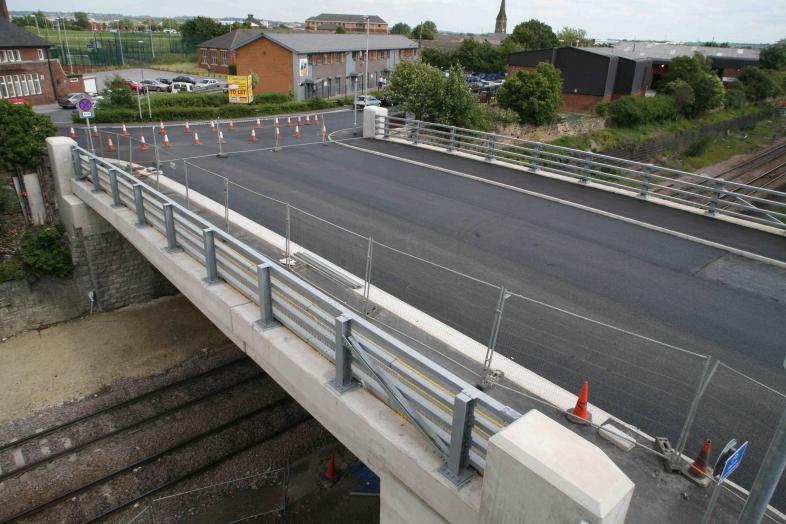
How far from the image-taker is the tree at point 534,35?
92938mm

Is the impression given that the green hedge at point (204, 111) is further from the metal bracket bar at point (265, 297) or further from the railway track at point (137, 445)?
the metal bracket bar at point (265, 297)

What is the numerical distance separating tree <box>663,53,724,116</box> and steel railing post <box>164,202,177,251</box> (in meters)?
65.0

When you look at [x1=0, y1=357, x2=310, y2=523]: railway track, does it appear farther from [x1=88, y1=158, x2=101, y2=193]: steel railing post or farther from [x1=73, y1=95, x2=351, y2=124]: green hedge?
[x1=73, y1=95, x2=351, y2=124]: green hedge

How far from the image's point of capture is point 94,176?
15.7 metres

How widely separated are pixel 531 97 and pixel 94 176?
34.7 m

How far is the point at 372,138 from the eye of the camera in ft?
82.3

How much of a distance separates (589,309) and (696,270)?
3601mm

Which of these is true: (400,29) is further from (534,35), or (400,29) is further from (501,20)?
(534,35)

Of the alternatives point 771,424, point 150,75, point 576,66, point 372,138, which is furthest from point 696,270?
point 150,75

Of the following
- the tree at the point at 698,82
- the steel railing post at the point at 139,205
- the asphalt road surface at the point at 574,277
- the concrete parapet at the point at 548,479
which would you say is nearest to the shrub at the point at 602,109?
the tree at the point at 698,82

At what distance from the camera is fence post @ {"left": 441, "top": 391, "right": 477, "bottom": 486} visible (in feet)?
17.0

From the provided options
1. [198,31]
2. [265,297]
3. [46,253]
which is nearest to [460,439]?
[265,297]

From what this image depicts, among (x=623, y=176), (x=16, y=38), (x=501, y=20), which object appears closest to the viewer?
(x=623, y=176)

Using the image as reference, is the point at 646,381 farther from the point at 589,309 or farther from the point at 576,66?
the point at 576,66
